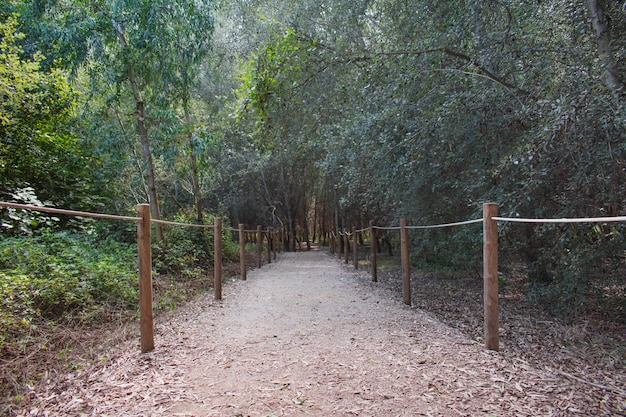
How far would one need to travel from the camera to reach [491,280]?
3.15 meters

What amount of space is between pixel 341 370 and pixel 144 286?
171cm

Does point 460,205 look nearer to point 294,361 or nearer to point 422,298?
point 422,298

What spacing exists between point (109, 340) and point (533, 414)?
3.43 m

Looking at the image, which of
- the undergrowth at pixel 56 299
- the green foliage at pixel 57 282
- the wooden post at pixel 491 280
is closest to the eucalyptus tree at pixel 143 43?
the undergrowth at pixel 56 299

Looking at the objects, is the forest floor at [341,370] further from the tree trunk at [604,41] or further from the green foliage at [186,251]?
the green foliage at [186,251]

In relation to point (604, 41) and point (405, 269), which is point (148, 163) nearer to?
point (405, 269)

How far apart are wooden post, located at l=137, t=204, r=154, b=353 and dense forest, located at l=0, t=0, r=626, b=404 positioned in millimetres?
939

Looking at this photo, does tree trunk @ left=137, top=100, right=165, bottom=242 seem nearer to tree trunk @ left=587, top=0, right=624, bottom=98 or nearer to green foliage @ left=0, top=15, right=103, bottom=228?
green foliage @ left=0, top=15, right=103, bottom=228

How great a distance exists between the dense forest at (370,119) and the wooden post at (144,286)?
0.94 metres

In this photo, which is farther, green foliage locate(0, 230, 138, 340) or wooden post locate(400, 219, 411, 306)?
wooden post locate(400, 219, 411, 306)

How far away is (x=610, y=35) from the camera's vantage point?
405 cm

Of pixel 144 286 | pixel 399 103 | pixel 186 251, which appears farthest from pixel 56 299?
pixel 186 251

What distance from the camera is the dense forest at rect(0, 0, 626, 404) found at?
3971 mm

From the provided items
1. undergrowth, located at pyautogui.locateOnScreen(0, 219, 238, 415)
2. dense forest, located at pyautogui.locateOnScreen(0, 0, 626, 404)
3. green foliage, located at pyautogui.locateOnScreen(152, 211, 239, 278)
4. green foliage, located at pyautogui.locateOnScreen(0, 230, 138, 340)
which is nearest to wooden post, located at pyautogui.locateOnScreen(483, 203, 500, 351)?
Answer: dense forest, located at pyautogui.locateOnScreen(0, 0, 626, 404)
